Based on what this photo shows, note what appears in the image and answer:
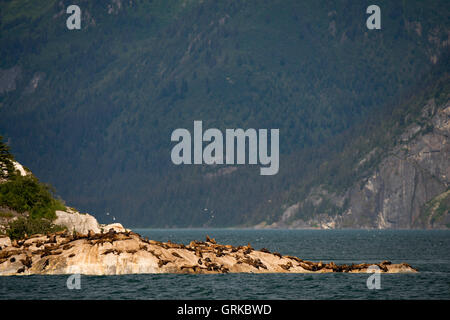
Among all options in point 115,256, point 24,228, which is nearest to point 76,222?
point 24,228

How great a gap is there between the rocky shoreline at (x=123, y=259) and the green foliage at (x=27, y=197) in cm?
1427

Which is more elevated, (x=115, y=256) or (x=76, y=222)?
(x=76, y=222)

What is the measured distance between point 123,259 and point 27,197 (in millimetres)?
27671

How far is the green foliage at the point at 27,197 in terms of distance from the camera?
111 metres

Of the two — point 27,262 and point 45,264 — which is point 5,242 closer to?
point 27,262

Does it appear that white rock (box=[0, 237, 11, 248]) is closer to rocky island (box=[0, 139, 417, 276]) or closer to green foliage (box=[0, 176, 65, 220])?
rocky island (box=[0, 139, 417, 276])

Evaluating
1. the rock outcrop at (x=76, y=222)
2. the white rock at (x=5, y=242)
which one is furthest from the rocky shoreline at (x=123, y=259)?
the rock outcrop at (x=76, y=222)

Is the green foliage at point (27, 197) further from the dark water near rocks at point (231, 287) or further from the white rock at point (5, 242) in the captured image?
the dark water near rocks at point (231, 287)

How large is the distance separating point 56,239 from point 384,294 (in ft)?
121

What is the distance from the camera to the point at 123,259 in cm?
8975

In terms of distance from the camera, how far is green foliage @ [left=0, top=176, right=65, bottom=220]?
4377 inches
